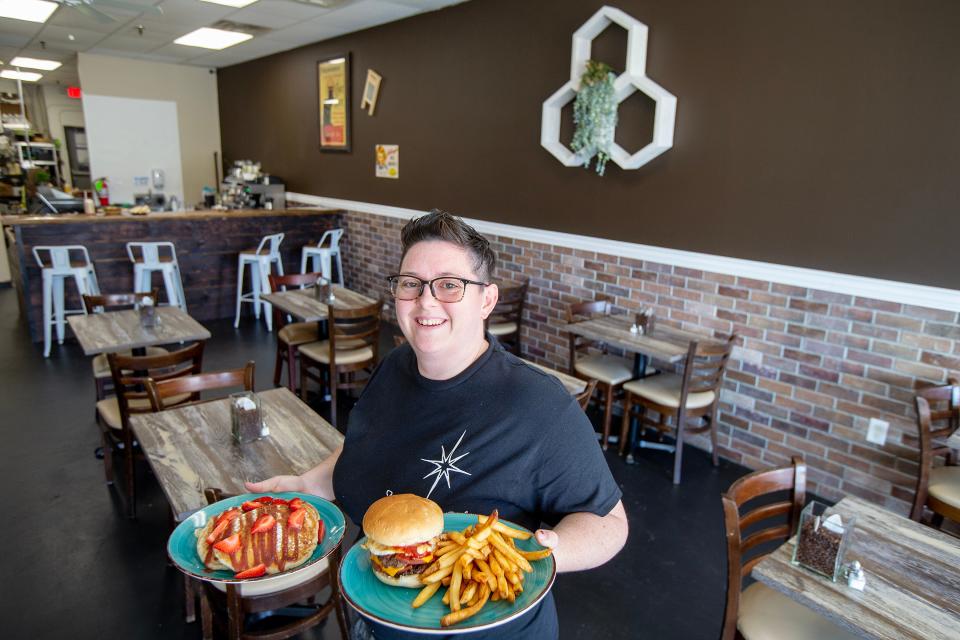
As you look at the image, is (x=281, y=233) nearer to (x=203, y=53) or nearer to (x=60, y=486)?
(x=203, y=53)

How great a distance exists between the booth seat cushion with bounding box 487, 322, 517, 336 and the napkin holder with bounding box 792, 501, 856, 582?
3.46 meters

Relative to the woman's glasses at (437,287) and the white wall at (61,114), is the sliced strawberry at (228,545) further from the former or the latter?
the white wall at (61,114)

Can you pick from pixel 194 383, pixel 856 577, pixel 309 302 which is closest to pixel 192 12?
pixel 309 302

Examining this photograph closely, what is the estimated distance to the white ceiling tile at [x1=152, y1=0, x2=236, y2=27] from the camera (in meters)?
6.15

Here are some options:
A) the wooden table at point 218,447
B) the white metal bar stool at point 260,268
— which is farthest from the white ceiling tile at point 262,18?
the wooden table at point 218,447

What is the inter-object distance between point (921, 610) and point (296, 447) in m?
1.97

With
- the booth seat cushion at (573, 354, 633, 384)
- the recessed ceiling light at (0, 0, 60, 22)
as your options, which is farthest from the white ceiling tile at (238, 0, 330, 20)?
the booth seat cushion at (573, 354, 633, 384)

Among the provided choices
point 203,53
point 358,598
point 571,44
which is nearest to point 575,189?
point 571,44

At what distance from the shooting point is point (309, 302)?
4.54m

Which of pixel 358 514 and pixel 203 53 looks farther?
pixel 203 53

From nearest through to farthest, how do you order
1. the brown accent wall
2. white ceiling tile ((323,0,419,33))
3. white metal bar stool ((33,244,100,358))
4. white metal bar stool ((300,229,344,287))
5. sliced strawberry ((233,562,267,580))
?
sliced strawberry ((233,562,267,580)) < the brown accent wall < white metal bar stool ((33,244,100,358)) < white ceiling tile ((323,0,419,33)) < white metal bar stool ((300,229,344,287))

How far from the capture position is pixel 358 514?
1.47 metres

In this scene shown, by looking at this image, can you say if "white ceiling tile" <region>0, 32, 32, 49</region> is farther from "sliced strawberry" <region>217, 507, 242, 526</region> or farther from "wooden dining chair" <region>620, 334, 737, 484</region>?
"sliced strawberry" <region>217, 507, 242, 526</region>

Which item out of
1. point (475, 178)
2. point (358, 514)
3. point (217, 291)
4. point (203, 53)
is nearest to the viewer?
point (358, 514)
